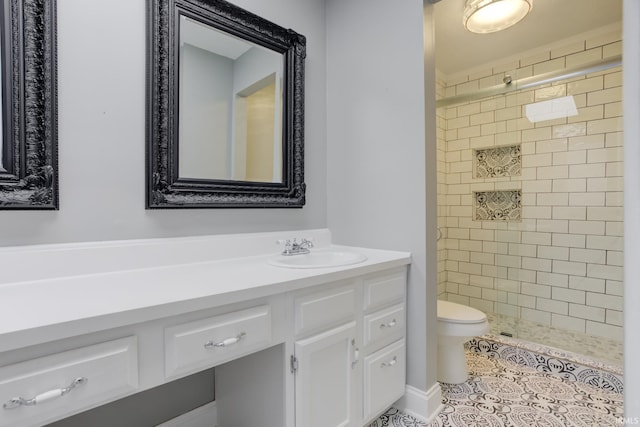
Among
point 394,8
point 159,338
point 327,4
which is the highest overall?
point 327,4

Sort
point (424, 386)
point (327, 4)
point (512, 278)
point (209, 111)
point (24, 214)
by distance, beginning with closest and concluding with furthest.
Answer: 1. point (24, 214)
2. point (209, 111)
3. point (424, 386)
4. point (327, 4)
5. point (512, 278)

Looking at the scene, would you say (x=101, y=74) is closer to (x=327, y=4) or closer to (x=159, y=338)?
(x=159, y=338)

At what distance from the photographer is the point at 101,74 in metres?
1.28

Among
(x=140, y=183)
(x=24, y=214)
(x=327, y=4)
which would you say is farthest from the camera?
(x=327, y=4)

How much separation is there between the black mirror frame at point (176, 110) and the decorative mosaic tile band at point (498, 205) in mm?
1851

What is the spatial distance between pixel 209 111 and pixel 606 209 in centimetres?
275

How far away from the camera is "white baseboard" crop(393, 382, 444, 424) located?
1.65m

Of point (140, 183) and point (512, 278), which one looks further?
point (512, 278)

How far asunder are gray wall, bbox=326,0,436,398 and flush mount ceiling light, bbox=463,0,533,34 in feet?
1.63

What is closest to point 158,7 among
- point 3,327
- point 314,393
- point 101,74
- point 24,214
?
point 101,74

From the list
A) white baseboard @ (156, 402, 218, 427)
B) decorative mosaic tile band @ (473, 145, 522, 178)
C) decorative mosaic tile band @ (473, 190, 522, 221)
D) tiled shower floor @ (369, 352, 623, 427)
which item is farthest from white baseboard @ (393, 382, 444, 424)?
decorative mosaic tile band @ (473, 145, 522, 178)

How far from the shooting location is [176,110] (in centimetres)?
145

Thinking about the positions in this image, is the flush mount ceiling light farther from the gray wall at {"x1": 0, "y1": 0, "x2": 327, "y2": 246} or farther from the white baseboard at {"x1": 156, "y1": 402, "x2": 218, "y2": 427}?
the white baseboard at {"x1": 156, "y1": 402, "x2": 218, "y2": 427}

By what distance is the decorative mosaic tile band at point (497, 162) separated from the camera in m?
2.80
